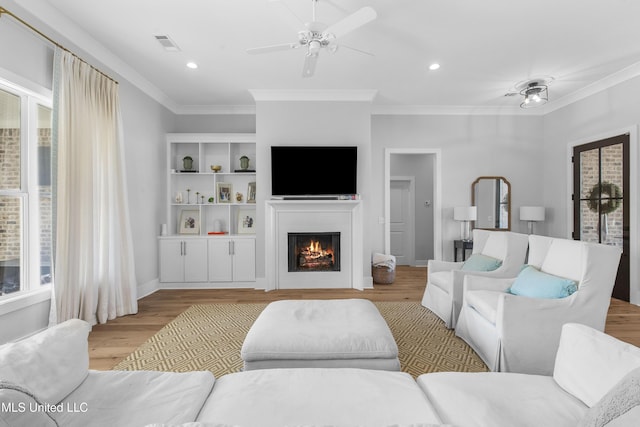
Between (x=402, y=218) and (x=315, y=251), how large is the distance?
109 inches

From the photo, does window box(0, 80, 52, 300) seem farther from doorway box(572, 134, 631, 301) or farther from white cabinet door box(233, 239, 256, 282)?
doorway box(572, 134, 631, 301)

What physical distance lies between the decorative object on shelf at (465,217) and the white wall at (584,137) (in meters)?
1.24

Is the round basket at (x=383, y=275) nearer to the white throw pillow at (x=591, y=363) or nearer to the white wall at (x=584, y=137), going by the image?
the white wall at (x=584, y=137)

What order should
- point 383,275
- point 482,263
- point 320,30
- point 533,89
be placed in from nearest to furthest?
point 320,30
point 482,263
point 533,89
point 383,275

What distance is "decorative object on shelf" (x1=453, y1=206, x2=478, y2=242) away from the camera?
15.9 feet

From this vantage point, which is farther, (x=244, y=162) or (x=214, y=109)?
(x=214, y=109)

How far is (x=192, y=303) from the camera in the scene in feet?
12.6

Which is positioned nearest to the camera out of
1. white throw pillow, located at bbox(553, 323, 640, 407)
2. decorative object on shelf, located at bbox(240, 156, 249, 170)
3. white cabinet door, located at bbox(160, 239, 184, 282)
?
white throw pillow, located at bbox(553, 323, 640, 407)

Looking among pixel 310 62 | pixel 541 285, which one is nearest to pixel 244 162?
pixel 310 62

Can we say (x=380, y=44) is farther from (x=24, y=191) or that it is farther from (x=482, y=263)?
(x=24, y=191)

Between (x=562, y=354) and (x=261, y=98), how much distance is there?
4204 millimetres

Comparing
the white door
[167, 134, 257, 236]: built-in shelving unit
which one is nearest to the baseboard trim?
[167, 134, 257, 236]: built-in shelving unit

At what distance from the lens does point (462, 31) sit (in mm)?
2916

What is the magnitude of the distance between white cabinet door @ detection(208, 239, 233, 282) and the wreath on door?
5.01 metres
